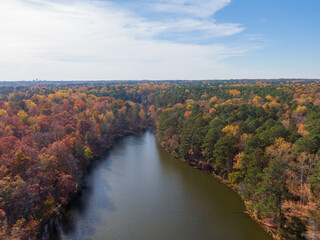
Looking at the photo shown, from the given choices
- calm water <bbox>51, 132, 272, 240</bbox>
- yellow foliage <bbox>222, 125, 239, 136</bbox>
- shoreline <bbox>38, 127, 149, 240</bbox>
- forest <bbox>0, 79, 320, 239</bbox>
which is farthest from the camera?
yellow foliage <bbox>222, 125, 239, 136</bbox>

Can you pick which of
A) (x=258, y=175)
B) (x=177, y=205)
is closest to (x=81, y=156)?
(x=177, y=205)

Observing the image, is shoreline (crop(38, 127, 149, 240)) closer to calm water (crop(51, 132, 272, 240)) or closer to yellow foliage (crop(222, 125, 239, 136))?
calm water (crop(51, 132, 272, 240))

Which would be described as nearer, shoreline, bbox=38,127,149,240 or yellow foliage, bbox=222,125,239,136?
shoreline, bbox=38,127,149,240

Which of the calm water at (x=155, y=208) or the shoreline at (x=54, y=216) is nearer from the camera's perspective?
the shoreline at (x=54, y=216)

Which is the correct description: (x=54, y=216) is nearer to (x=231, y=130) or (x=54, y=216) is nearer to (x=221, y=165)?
(x=221, y=165)

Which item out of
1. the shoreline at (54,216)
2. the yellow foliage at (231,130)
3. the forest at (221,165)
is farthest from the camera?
the yellow foliage at (231,130)

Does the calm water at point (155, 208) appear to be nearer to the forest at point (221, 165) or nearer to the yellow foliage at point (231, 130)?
the forest at point (221, 165)

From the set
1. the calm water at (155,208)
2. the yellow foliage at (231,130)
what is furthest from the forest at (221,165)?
the calm water at (155,208)

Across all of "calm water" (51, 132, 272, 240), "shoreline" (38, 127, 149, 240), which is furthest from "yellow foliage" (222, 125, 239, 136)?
"shoreline" (38, 127, 149, 240)
